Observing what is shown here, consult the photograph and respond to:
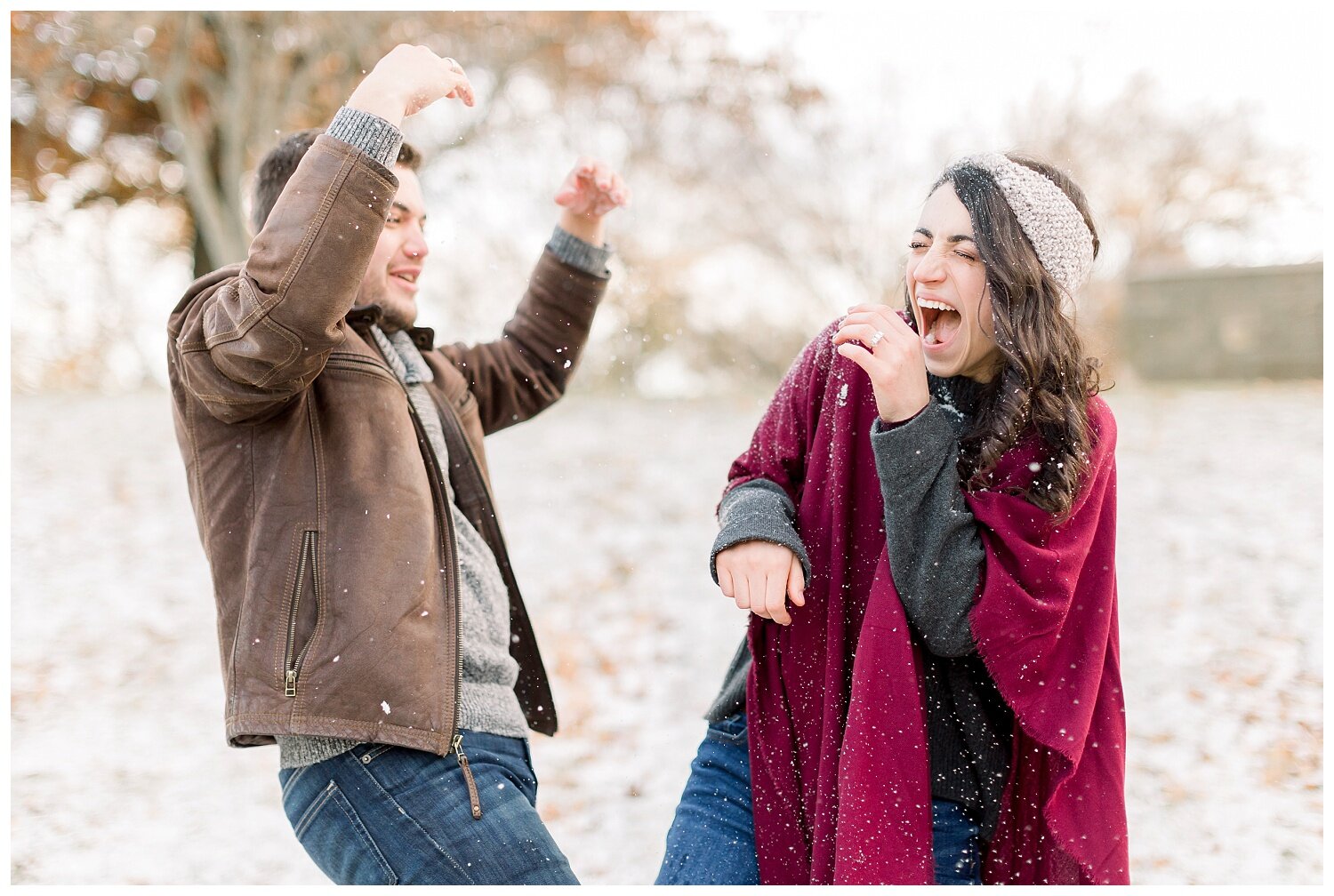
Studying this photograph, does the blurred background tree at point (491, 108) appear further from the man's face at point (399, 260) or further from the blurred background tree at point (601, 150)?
the man's face at point (399, 260)

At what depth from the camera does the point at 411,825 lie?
194cm

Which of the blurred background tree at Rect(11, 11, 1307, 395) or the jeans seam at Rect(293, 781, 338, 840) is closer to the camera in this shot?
the jeans seam at Rect(293, 781, 338, 840)

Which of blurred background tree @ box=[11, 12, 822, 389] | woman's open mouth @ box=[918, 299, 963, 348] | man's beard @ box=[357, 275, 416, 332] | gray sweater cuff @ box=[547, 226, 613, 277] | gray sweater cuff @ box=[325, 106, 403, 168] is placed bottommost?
woman's open mouth @ box=[918, 299, 963, 348]

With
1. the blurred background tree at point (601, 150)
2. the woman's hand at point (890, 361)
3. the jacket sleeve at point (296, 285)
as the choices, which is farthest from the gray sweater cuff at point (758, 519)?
the blurred background tree at point (601, 150)

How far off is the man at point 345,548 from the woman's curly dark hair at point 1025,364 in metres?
1.04

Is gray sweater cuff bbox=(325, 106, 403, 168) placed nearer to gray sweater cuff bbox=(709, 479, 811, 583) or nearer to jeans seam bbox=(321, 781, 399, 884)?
gray sweater cuff bbox=(709, 479, 811, 583)

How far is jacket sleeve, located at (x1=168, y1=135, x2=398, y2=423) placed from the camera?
1727mm

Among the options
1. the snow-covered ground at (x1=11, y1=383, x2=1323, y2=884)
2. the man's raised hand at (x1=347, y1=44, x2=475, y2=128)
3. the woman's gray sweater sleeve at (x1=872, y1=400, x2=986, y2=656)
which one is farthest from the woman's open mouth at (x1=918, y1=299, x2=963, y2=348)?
the snow-covered ground at (x1=11, y1=383, x2=1323, y2=884)

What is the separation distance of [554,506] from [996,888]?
235 inches

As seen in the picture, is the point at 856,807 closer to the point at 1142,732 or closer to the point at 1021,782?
the point at 1021,782

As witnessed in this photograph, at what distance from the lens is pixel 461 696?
81.8 inches

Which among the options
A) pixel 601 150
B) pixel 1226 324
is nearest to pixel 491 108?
pixel 601 150

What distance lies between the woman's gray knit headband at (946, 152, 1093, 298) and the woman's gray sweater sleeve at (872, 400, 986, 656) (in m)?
0.41

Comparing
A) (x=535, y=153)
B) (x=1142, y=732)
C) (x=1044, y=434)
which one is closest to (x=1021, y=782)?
(x=1044, y=434)
